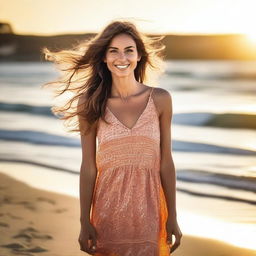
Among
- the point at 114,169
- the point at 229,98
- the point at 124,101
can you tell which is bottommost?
the point at 229,98

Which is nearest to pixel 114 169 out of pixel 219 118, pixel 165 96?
pixel 165 96

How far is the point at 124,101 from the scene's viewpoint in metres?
3.61

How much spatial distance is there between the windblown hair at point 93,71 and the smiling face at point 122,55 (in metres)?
0.04

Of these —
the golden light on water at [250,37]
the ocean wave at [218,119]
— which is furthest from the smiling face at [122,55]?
the golden light on water at [250,37]

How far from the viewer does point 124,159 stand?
3.51 metres

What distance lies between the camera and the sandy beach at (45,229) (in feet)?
18.0

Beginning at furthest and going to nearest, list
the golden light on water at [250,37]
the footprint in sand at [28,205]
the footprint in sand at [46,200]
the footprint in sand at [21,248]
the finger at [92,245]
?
the golden light on water at [250,37]
the footprint in sand at [46,200]
the footprint in sand at [28,205]
the footprint in sand at [21,248]
the finger at [92,245]

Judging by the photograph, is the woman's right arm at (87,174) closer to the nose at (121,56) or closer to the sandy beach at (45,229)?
the nose at (121,56)

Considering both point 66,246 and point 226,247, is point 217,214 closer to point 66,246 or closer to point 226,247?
point 226,247

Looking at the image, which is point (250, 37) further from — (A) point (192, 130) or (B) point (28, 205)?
(B) point (28, 205)

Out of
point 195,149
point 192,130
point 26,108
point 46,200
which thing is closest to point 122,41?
point 46,200

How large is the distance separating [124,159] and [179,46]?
2547cm

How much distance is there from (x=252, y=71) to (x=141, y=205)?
19931 millimetres

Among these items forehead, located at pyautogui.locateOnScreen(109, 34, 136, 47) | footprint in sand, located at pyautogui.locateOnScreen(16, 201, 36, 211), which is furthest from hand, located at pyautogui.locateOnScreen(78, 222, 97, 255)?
footprint in sand, located at pyautogui.locateOnScreen(16, 201, 36, 211)
